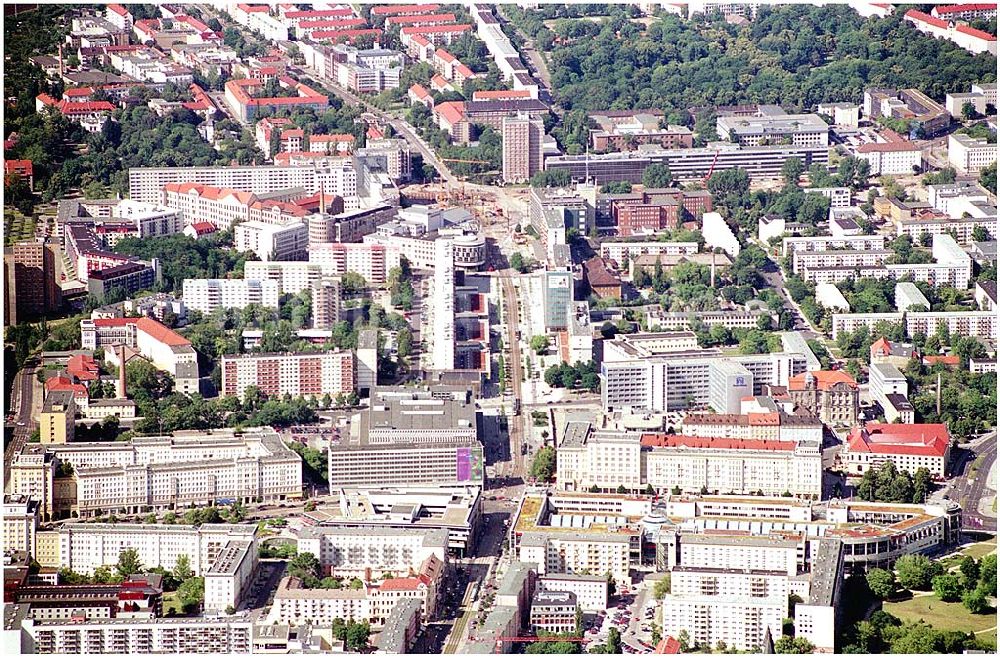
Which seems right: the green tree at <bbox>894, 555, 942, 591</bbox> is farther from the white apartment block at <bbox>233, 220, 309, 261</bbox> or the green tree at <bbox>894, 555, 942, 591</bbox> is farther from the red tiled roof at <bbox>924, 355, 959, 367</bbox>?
the white apartment block at <bbox>233, 220, 309, 261</bbox>

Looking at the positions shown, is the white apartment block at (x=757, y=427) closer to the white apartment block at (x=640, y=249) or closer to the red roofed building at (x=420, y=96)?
the white apartment block at (x=640, y=249)

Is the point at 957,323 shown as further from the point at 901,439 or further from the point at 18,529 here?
the point at 18,529

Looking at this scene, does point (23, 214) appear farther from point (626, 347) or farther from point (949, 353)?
point (949, 353)

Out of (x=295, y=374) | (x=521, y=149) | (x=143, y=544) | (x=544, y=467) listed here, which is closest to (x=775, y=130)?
(x=521, y=149)

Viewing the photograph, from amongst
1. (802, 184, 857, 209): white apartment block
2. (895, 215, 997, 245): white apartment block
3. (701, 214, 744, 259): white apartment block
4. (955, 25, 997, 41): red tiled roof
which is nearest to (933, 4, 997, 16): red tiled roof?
(955, 25, 997, 41): red tiled roof

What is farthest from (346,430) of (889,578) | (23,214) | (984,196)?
(984,196)

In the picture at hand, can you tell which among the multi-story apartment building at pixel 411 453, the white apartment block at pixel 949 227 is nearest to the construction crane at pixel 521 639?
the multi-story apartment building at pixel 411 453
